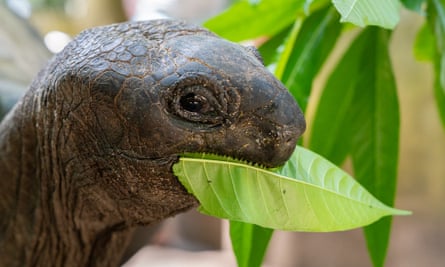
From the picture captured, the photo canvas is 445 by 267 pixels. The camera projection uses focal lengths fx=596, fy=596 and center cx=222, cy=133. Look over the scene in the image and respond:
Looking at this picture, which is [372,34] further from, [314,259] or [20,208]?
[314,259]

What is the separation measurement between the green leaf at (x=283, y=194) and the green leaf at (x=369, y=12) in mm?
217

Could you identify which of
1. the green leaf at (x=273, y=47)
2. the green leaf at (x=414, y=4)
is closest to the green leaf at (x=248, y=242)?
the green leaf at (x=273, y=47)

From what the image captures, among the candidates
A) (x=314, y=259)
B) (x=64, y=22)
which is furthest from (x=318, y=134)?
(x=64, y=22)

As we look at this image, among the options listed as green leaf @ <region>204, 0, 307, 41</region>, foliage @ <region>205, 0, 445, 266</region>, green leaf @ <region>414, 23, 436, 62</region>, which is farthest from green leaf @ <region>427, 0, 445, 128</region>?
green leaf @ <region>414, 23, 436, 62</region>

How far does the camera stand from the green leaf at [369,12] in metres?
0.68

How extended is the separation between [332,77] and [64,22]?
3402 millimetres

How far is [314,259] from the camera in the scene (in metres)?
3.20

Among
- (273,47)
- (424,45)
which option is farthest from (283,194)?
(424,45)

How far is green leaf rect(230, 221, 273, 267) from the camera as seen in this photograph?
1008 mm

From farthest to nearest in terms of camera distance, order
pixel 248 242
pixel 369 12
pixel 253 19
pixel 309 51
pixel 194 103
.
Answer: pixel 253 19 < pixel 309 51 < pixel 248 242 < pixel 194 103 < pixel 369 12

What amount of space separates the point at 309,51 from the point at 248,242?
39 cm

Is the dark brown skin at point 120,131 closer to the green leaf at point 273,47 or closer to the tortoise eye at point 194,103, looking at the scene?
the tortoise eye at point 194,103

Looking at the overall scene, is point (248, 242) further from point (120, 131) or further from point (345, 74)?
point (345, 74)

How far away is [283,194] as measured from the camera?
0.79 meters
